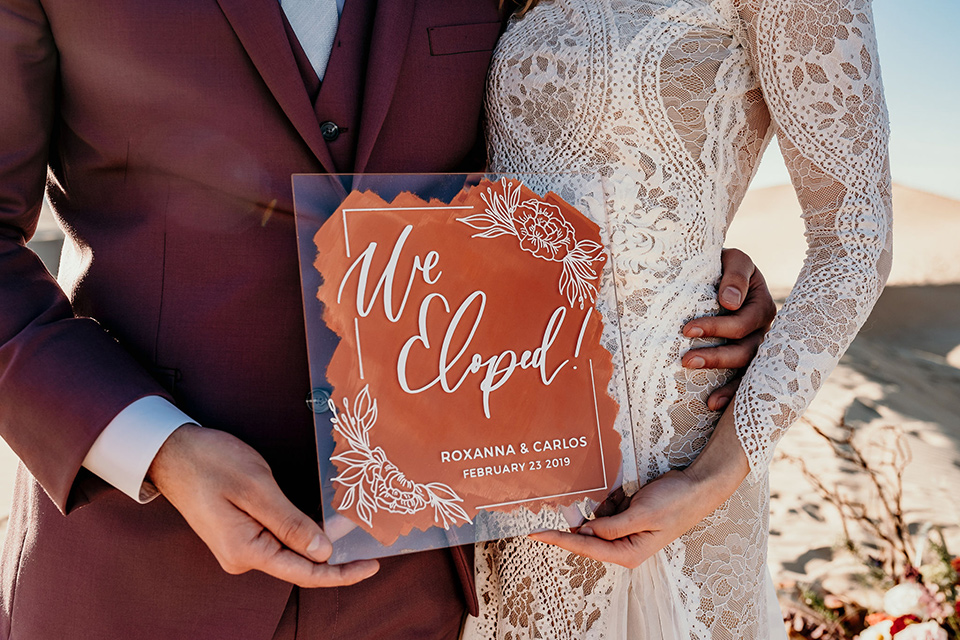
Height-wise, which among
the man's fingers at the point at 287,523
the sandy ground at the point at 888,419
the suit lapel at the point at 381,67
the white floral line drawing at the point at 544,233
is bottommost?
the sandy ground at the point at 888,419

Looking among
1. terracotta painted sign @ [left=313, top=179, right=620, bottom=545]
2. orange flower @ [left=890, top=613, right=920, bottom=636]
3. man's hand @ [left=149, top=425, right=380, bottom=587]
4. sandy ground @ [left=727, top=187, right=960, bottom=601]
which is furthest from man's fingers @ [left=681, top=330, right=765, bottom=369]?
sandy ground @ [left=727, top=187, right=960, bottom=601]

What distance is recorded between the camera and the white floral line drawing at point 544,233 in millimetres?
1012

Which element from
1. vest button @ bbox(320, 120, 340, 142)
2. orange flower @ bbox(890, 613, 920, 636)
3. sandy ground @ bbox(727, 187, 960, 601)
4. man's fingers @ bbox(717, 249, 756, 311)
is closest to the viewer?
vest button @ bbox(320, 120, 340, 142)

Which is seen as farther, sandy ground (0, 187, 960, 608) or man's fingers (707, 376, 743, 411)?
sandy ground (0, 187, 960, 608)

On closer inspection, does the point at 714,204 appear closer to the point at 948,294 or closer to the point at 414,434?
the point at 414,434

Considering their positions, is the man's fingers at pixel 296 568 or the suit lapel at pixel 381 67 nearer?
the man's fingers at pixel 296 568

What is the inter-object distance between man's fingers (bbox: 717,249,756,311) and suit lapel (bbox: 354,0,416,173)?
25.9 inches

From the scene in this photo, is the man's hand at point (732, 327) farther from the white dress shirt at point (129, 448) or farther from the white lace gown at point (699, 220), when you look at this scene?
the white dress shirt at point (129, 448)

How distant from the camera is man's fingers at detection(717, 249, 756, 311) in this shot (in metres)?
1.21

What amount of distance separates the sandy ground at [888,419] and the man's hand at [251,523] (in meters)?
3.41

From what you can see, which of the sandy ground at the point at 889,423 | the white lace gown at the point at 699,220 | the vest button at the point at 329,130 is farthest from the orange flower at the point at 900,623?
the vest button at the point at 329,130

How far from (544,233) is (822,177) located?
1.64 ft

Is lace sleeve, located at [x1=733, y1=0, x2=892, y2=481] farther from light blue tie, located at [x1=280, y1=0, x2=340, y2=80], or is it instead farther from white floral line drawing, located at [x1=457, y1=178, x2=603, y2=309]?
light blue tie, located at [x1=280, y1=0, x2=340, y2=80]

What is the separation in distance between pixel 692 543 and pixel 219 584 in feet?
2.46
